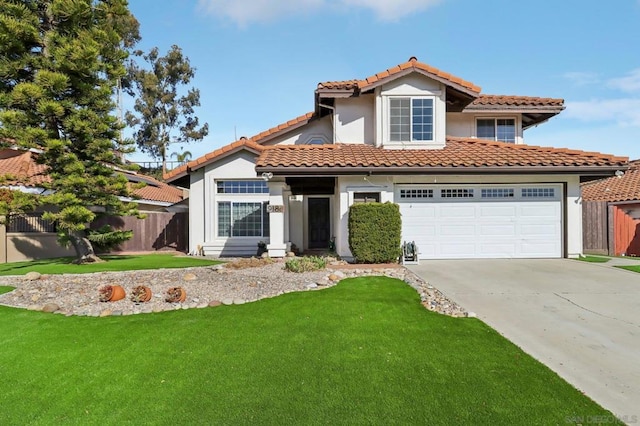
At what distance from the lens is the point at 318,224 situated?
16547mm

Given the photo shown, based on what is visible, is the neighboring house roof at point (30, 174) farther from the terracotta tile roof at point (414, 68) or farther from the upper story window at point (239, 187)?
the terracotta tile roof at point (414, 68)

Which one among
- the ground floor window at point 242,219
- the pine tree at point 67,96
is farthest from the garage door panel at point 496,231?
the pine tree at point 67,96

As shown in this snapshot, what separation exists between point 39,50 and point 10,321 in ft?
37.0

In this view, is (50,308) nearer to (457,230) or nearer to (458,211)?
(457,230)

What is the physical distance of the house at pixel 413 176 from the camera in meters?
12.1

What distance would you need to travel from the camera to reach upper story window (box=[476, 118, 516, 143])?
1638 cm

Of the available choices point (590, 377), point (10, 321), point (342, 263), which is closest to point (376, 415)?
point (590, 377)

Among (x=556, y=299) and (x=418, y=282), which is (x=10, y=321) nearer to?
(x=418, y=282)

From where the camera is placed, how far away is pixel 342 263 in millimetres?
11211

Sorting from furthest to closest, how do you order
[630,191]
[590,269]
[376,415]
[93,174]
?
[630,191] → [93,174] → [590,269] → [376,415]

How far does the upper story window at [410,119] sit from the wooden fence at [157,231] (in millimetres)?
11296

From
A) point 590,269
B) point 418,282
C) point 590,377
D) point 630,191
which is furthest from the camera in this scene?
point 630,191

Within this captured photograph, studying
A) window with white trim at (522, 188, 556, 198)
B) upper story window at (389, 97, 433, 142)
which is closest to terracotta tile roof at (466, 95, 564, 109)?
upper story window at (389, 97, 433, 142)

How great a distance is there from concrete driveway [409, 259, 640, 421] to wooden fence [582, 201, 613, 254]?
6020 mm
